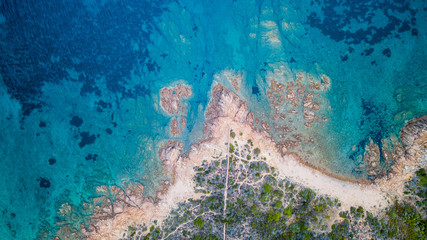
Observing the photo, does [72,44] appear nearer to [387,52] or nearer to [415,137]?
[387,52]

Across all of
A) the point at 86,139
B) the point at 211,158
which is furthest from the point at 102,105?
the point at 211,158

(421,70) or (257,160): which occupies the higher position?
(421,70)

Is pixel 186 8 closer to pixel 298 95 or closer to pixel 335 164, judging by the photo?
pixel 298 95

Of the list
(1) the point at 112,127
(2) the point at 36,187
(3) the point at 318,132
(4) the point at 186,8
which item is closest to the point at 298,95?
(3) the point at 318,132

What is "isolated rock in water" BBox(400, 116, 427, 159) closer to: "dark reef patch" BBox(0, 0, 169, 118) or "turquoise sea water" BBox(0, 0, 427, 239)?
"turquoise sea water" BBox(0, 0, 427, 239)

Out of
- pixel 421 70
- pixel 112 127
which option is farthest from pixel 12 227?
pixel 421 70

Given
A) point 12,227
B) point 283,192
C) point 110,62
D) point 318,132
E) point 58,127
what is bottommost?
point 283,192
